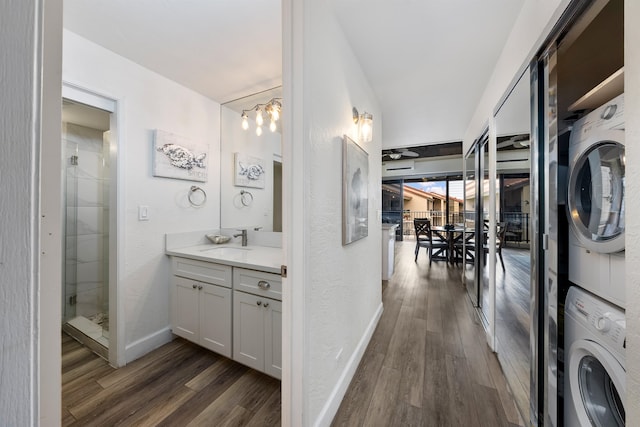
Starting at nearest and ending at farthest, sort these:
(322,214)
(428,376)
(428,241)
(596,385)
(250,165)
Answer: (596,385), (322,214), (428,376), (250,165), (428,241)

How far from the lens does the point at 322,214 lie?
1.31 m

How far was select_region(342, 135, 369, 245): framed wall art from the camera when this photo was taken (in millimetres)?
1589

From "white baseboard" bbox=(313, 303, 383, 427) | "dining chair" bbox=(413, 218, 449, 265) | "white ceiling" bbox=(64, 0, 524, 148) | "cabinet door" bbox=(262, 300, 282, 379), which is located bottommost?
"white baseboard" bbox=(313, 303, 383, 427)

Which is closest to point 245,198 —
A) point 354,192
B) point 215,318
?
point 215,318

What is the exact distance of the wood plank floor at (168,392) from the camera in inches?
55.2

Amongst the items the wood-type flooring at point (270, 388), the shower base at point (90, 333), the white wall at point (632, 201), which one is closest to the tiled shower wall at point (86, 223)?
the shower base at point (90, 333)

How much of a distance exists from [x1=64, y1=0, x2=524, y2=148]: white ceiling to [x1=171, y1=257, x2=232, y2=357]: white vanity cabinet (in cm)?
166

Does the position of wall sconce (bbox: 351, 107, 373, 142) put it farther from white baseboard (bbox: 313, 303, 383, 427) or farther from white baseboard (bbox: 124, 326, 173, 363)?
white baseboard (bbox: 124, 326, 173, 363)

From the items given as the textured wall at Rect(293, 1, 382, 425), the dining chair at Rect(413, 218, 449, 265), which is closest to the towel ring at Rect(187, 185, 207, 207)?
the textured wall at Rect(293, 1, 382, 425)

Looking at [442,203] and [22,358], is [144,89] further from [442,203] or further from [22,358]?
[442,203]

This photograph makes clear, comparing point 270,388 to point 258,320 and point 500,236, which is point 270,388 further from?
point 500,236

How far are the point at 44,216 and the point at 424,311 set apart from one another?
126 inches

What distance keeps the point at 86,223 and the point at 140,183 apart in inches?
43.0

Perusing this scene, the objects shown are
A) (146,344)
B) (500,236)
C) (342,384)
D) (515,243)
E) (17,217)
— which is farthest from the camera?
(146,344)
